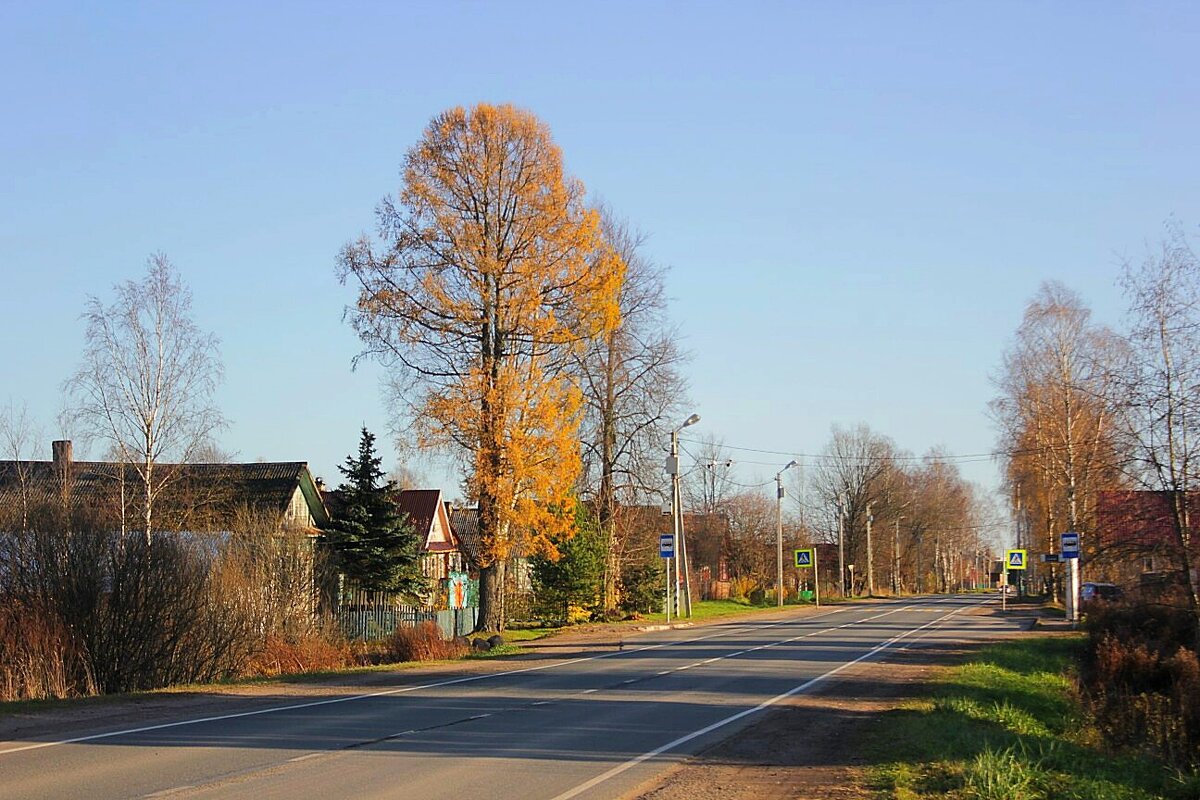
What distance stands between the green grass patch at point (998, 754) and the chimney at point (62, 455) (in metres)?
28.6

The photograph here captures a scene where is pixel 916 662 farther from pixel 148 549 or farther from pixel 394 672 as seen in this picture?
pixel 148 549

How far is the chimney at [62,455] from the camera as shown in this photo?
36.8 metres

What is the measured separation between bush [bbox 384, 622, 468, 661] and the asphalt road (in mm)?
3696

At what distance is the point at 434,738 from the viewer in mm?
13961

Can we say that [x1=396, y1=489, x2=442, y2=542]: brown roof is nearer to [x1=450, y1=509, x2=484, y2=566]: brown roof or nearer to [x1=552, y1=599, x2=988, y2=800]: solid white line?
[x1=450, y1=509, x2=484, y2=566]: brown roof

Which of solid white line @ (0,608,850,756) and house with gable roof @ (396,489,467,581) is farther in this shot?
house with gable roof @ (396,489,467,581)

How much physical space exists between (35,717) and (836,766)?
11.0 metres

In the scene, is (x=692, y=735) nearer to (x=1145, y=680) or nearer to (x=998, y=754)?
(x=998, y=754)

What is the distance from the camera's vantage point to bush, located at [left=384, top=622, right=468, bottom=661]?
28062 mm

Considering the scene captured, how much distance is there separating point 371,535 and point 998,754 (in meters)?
31.6

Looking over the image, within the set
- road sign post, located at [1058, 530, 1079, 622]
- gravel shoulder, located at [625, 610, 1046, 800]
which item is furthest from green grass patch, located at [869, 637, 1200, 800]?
road sign post, located at [1058, 530, 1079, 622]

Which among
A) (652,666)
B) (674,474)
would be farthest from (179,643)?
(674,474)

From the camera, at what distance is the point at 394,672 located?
24.3m

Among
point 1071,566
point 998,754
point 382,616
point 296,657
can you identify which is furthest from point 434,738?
point 1071,566
